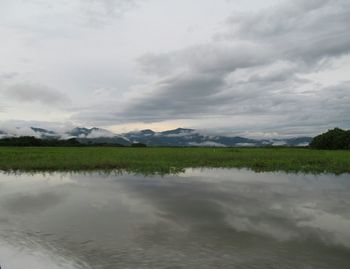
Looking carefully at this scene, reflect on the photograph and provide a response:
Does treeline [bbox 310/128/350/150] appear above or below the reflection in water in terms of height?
above

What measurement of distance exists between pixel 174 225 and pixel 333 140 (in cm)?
7761

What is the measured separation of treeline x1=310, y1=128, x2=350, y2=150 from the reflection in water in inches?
2537

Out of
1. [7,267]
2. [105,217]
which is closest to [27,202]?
[105,217]

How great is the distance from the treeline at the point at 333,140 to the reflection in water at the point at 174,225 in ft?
211

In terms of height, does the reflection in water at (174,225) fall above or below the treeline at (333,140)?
below

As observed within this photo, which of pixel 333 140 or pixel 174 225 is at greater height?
pixel 333 140

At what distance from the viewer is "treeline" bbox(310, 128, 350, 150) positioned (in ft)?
252

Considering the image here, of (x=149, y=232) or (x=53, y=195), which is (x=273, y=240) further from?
(x=53, y=195)

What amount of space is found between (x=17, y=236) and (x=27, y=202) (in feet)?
16.3

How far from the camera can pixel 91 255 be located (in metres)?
7.70

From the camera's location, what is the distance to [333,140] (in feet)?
260

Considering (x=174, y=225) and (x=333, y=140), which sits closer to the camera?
(x=174, y=225)

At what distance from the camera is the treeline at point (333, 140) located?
76.7m

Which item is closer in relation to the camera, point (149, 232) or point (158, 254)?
point (158, 254)
